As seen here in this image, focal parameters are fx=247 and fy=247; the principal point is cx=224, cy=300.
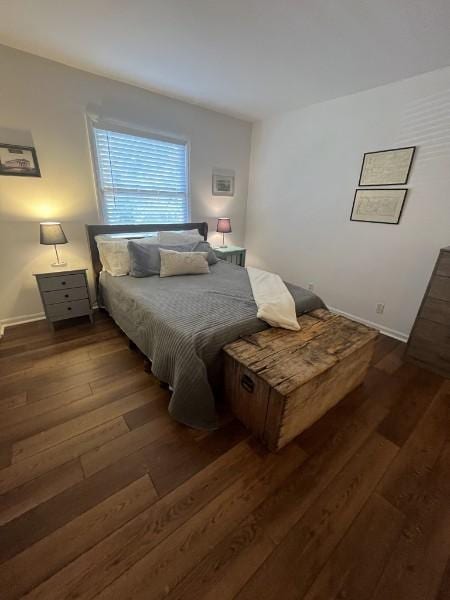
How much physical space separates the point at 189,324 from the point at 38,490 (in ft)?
3.53

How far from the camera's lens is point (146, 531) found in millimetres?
1047

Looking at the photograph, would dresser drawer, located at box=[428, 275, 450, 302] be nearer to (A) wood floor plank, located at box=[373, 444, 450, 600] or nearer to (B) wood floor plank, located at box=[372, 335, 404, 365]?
(B) wood floor plank, located at box=[372, 335, 404, 365]

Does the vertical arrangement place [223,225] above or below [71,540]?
above

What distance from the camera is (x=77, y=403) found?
65.7 inches

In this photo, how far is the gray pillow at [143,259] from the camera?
251cm

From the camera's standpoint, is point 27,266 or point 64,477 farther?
point 27,266

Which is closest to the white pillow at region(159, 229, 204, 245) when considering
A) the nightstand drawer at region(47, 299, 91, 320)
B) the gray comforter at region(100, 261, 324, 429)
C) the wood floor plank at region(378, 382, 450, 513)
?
the gray comforter at region(100, 261, 324, 429)

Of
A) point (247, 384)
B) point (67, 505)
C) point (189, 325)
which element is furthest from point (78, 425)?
point (247, 384)

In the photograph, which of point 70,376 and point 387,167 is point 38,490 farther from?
point 387,167

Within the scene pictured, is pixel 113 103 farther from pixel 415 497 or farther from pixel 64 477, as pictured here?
pixel 415 497

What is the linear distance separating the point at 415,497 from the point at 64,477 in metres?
1.74

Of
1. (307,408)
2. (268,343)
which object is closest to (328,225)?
(268,343)

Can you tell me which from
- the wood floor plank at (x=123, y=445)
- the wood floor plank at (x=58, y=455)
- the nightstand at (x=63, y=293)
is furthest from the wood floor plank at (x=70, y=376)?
the nightstand at (x=63, y=293)

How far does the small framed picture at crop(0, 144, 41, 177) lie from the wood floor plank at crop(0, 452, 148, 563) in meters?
2.63
